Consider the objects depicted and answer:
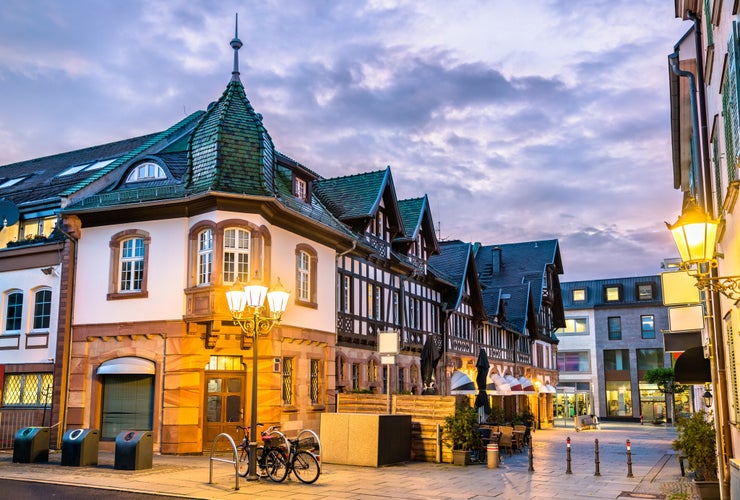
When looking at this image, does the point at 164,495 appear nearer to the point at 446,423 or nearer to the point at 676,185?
the point at 446,423

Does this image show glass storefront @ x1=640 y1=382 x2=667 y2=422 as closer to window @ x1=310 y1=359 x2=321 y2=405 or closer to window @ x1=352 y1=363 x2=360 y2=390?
window @ x1=352 y1=363 x2=360 y2=390

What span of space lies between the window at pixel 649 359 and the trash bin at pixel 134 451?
58.3 metres

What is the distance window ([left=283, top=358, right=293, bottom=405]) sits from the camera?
23156 mm

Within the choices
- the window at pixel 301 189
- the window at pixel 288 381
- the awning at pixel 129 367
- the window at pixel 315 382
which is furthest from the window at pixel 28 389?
the window at pixel 301 189

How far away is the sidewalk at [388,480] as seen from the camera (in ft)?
48.1

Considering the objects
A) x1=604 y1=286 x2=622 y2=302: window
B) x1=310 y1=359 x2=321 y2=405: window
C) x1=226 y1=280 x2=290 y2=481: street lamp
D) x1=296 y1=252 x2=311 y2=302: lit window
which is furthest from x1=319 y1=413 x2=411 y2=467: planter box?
x1=604 y1=286 x2=622 y2=302: window

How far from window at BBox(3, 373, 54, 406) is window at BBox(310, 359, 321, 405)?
26.7ft

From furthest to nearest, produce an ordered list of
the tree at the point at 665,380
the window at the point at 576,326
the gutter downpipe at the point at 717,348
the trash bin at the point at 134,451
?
the window at the point at 576,326 → the tree at the point at 665,380 → the trash bin at the point at 134,451 → the gutter downpipe at the point at 717,348

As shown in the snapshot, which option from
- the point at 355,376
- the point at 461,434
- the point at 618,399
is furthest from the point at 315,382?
the point at 618,399

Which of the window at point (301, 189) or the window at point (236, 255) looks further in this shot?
the window at point (301, 189)

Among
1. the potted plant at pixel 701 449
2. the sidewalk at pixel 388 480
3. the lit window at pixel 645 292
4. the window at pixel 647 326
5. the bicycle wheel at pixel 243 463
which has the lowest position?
the sidewalk at pixel 388 480

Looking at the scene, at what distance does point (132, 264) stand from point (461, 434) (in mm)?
10879

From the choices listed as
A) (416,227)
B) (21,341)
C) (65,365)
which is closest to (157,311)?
(65,365)

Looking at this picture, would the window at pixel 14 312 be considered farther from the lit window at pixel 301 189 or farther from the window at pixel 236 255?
the lit window at pixel 301 189
